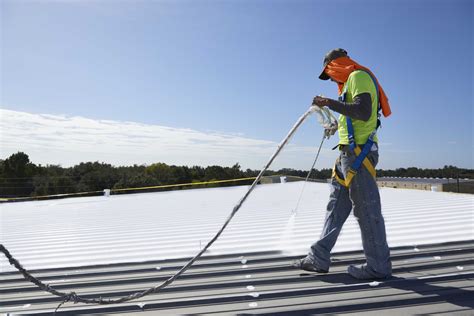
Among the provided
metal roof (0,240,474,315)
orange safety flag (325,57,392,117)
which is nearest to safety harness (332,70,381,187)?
orange safety flag (325,57,392,117)

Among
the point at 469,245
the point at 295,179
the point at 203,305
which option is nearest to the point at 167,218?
the point at 203,305

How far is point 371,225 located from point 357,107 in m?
0.83

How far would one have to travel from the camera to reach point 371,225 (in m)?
2.39

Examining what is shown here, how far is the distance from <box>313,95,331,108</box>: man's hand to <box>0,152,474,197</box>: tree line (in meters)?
10.4

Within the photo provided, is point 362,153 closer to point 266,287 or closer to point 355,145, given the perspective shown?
point 355,145

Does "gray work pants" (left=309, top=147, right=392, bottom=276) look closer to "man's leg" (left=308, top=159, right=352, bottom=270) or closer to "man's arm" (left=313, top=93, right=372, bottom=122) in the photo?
"man's leg" (left=308, top=159, right=352, bottom=270)

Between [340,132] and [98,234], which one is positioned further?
[98,234]

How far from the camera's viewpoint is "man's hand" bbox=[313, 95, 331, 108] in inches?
91.7

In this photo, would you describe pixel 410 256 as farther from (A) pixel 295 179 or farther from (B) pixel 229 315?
(A) pixel 295 179

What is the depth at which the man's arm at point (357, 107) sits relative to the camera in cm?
229

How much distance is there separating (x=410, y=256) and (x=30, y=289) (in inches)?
122

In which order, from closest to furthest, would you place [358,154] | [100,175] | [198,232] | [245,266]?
[358,154] → [245,266] → [198,232] → [100,175]

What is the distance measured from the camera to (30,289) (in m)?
2.63

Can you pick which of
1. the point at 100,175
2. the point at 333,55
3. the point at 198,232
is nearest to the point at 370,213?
the point at 333,55
